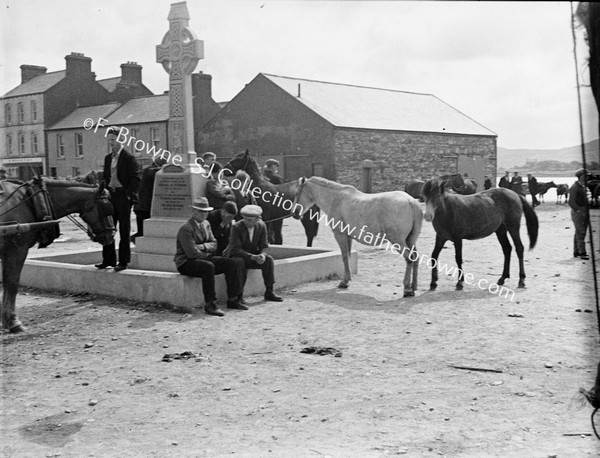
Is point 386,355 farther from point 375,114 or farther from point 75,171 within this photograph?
point 75,171

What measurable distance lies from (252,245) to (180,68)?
3.81 m

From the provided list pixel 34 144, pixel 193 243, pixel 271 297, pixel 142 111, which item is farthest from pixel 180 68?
pixel 34 144

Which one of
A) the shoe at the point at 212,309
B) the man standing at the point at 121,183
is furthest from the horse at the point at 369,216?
the man standing at the point at 121,183

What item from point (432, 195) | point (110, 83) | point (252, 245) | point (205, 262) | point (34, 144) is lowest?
point (205, 262)

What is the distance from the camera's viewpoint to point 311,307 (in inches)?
350

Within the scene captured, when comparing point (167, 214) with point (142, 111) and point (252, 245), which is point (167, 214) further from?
point (142, 111)

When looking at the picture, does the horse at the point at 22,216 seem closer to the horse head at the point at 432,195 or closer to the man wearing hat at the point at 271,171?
the horse head at the point at 432,195

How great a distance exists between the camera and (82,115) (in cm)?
4144

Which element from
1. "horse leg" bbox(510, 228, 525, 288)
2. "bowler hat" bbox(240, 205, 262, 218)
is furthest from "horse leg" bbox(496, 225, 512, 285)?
"bowler hat" bbox(240, 205, 262, 218)

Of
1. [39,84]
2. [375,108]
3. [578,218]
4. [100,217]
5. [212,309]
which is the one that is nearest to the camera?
[212,309]

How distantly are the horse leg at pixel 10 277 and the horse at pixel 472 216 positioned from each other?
5.57 meters

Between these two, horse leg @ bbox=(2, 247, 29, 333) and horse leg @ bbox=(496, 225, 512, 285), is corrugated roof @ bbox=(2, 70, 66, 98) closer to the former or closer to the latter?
horse leg @ bbox=(2, 247, 29, 333)

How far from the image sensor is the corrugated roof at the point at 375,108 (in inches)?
1307

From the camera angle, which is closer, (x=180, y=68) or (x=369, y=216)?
(x=369, y=216)
